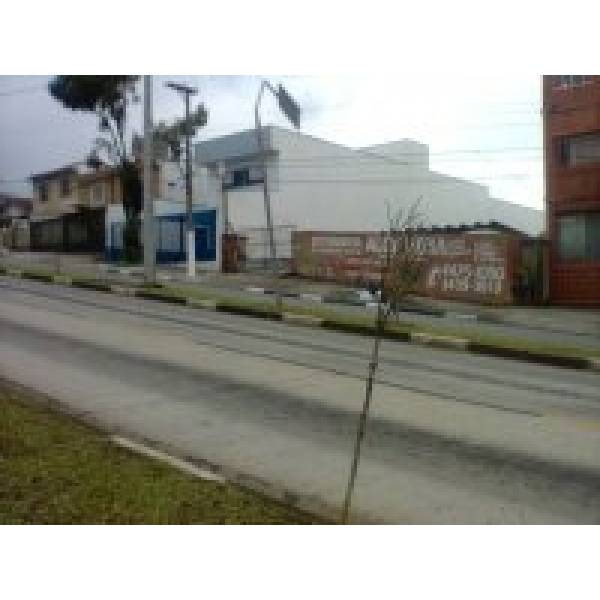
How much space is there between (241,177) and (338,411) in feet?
98.9

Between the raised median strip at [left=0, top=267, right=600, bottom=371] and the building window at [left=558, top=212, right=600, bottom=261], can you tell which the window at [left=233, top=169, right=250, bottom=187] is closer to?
the raised median strip at [left=0, top=267, right=600, bottom=371]

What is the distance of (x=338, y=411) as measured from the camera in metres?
9.02

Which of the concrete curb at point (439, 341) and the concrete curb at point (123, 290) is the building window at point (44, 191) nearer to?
the concrete curb at point (123, 290)

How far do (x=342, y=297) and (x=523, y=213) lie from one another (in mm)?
15589

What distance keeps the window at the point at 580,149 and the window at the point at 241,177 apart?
615 inches

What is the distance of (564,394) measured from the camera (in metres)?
11.2

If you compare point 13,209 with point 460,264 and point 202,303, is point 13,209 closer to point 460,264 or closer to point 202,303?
point 460,264

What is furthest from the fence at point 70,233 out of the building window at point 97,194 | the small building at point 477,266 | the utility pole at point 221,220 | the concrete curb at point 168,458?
the concrete curb at point 168,458

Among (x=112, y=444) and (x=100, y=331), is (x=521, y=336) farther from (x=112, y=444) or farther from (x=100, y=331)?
(x=112, y=444)

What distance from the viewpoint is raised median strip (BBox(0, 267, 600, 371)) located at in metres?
15.2

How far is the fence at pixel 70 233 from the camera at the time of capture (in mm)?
43875

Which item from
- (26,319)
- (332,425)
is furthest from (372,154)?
(332,425)

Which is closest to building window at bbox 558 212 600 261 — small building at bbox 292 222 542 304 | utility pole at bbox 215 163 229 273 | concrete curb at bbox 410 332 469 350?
small building at bbox 292 222 542 304

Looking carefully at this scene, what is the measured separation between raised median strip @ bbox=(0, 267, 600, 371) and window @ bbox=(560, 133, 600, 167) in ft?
35.7
